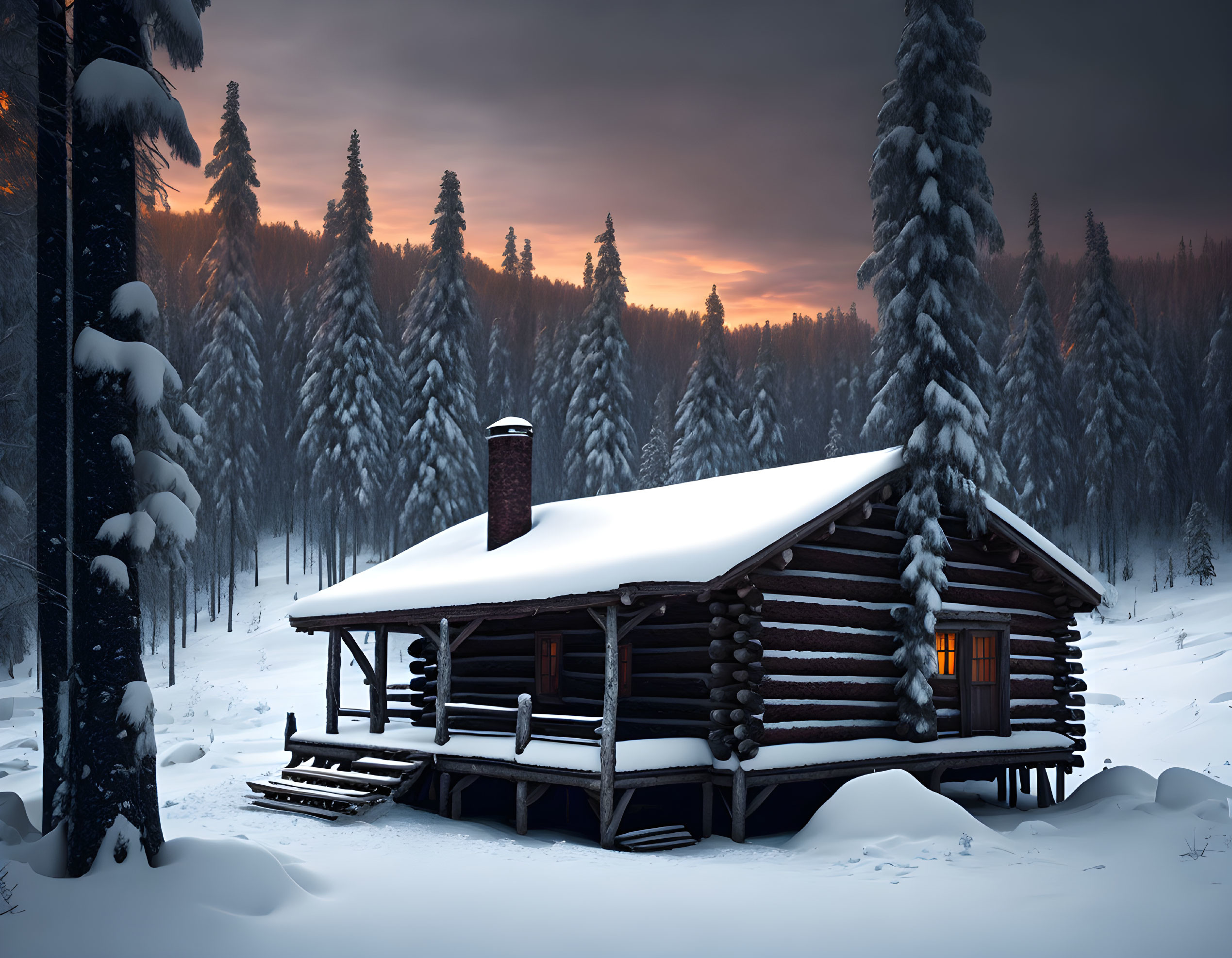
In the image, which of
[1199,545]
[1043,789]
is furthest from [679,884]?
[1199,545]

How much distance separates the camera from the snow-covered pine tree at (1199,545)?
43.3 metres

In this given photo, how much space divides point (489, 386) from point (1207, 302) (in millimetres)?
47472

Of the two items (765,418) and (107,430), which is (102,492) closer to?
(107,430)

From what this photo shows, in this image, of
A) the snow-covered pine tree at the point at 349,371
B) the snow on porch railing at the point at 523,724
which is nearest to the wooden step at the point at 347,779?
the snow on porch railing at the point at 523,724

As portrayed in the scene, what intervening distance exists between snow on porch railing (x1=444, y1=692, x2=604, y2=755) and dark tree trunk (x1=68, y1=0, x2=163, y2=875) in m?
6.15


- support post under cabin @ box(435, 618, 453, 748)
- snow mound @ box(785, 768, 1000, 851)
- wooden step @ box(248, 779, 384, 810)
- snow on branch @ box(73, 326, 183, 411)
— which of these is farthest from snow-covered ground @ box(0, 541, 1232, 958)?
snow on branch @ box(73, 326, 183, 411)

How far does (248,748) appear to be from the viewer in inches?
912

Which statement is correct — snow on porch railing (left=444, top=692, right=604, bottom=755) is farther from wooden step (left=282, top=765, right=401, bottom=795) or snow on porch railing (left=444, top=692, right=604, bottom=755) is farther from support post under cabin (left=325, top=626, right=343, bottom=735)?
support post under cabin (left=325, top=626, right=343, bottom=735)

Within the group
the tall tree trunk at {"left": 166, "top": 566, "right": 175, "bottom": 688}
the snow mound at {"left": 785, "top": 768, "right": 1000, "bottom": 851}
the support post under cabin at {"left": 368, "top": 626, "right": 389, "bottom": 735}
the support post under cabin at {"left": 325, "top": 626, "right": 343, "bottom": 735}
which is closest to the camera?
the snow mound at {"left": 785, "top": 768, "right": 1000, "bottom": 851}

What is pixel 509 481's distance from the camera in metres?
19.7

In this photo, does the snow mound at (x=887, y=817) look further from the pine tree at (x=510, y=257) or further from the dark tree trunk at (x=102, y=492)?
the pine tree at (x=510, y=257)

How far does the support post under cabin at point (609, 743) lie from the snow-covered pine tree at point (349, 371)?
32.8 metres

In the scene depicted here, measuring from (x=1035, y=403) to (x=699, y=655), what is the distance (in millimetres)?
40204

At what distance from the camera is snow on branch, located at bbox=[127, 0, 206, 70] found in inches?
364
